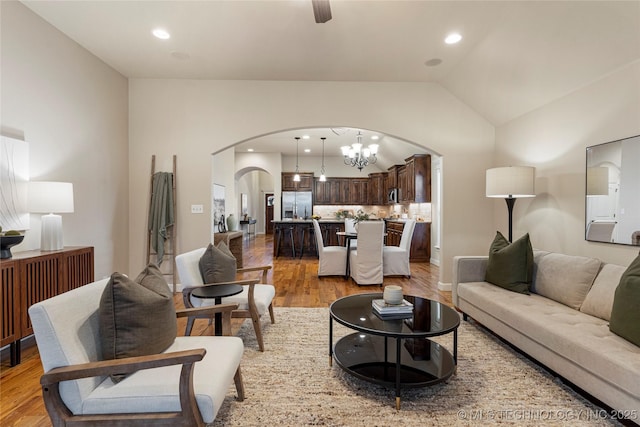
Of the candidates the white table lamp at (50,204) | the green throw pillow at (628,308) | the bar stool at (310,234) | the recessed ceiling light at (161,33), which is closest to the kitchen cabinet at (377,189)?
the bar stool at (310,234)

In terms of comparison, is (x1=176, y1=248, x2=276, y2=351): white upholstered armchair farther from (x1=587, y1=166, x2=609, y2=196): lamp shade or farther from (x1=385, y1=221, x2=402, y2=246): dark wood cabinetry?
(x1=385, y1=221, x2=402, y2=246): dark wood cabinetry

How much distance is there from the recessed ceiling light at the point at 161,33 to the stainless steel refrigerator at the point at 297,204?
267 inches

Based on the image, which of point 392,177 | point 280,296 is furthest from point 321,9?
point 392,177

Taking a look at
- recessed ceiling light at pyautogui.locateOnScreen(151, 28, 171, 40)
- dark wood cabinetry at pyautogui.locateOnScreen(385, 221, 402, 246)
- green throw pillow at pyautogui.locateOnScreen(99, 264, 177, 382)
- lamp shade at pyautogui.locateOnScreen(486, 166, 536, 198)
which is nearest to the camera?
green throw pillow at pyautogui.locateOnScreen(99, 264, 177, 382)

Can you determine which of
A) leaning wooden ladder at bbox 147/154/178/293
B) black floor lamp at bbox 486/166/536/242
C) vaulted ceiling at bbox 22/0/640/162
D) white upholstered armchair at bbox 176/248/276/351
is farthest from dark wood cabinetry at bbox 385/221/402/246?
white upholstered armchair at bbox 176/248/276/351

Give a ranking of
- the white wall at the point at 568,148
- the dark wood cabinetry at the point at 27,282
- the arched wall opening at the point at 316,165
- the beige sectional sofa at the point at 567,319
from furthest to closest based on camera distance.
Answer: the arched wall opening at the point at 316,165 < the white wall at the point at 568,148 < the dark wood cabinetry at the point at 27,282 < the beige sectional sofa at the point at 567,319

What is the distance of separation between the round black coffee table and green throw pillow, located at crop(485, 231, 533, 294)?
3.39ft

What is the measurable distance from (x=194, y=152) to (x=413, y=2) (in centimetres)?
336

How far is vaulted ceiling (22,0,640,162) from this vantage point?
2.84 m

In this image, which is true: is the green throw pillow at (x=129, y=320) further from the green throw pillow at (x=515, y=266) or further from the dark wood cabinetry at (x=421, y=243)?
the dark wood cabinetry at (x=421, y=243)

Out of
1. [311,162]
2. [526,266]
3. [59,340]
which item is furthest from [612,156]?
[311,162]

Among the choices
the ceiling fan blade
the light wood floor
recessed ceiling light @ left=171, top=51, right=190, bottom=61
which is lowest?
the light wood floor

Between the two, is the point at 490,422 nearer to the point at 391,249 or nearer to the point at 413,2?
the point at 413,2

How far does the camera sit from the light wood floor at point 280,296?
→ 197cm
